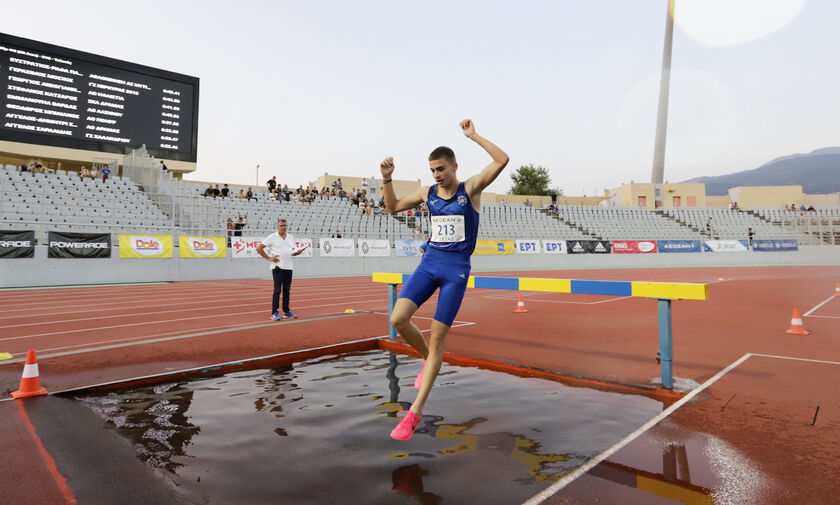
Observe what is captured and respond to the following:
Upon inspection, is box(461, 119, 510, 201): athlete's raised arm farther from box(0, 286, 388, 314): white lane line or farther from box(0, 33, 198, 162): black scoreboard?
box(0, 33, 198, 162): black scoreboard

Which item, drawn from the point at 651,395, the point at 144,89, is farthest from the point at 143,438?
the point at 144,89

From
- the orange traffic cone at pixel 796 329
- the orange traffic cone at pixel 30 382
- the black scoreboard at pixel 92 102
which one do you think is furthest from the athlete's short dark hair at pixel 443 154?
the black scoreboard at pixel 92 102

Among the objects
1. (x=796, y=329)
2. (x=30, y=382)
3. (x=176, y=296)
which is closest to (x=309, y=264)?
(x=176, y=296)

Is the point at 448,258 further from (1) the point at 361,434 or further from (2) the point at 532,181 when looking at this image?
(2) the point at 532,181

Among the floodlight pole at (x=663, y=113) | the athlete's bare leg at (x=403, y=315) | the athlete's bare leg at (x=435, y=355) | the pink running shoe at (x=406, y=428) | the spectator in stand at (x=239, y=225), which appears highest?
the floodlight pole at (x=663, y=113)

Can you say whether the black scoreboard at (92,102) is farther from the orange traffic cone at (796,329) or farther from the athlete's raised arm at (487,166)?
the orange traffic cone at (796,329)

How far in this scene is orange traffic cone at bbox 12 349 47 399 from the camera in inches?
156

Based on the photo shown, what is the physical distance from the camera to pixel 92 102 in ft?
81.6

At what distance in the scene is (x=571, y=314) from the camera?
372 inches

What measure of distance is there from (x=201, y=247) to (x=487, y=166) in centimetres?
1903

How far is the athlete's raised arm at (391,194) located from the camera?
12.1ft

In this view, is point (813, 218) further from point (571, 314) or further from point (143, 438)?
point (143, 438)

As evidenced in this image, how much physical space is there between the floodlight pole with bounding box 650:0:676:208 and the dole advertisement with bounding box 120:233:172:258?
47136mm

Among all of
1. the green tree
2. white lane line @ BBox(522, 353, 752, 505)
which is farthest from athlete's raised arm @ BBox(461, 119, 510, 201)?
the green tree
